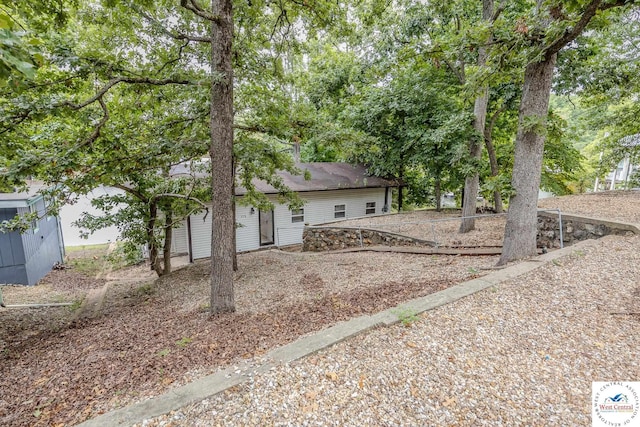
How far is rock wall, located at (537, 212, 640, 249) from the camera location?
6113 mm

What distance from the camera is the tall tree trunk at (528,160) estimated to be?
4.84 m

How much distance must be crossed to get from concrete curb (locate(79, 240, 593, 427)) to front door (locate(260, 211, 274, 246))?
36.2ft

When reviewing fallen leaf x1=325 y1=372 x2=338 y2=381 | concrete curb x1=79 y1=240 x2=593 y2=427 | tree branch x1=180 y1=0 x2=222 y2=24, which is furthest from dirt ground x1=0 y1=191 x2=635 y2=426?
tree branch x1=180 y1=0 x2=222 y2=24

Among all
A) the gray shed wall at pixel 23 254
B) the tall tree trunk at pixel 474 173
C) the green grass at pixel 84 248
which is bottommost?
the green grass at pixel 84 248

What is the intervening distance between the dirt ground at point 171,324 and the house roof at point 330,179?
5.09 meters

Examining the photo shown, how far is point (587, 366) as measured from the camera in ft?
8.83

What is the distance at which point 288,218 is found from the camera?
559 inches

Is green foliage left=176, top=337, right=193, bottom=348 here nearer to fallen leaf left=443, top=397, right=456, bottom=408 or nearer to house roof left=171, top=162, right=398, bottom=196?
fallen leaf left=443, top=397, right=456, bottom=408

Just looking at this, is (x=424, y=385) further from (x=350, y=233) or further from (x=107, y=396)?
(x=350, y=233)

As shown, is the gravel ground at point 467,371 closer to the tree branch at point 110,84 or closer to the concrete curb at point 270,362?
the concrete curb at point 270,362

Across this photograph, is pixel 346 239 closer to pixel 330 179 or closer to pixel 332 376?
pixel 330 179

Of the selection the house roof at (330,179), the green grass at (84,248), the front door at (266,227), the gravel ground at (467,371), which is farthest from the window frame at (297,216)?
the gravel ground at (467,371)

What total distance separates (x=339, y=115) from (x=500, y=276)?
11271 mm

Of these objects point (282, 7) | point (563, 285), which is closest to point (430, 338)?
point (563, 285)
